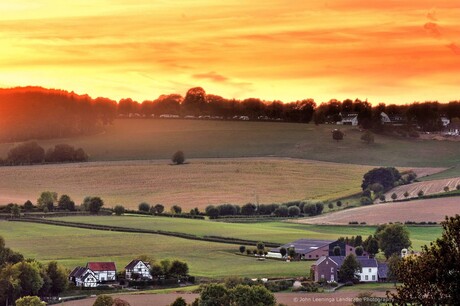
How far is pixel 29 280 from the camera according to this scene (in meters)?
77.6

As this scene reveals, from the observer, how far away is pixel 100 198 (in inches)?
5039

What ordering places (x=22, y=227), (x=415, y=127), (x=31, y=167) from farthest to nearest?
(x=415, y=127), (x=31, y=167), (x=22, y=227)

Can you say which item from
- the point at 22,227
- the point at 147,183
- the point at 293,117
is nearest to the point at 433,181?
the point at 147,183

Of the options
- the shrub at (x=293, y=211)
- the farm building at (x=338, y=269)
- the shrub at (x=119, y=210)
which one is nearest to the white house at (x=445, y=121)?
the shrub at (x=293, y=211)

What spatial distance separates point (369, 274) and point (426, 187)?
45.5m

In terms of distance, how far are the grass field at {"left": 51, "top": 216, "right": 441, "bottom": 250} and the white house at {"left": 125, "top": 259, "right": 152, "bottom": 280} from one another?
17049 mm

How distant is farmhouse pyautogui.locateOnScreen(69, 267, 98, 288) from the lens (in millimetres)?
84000

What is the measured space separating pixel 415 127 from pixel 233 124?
87.1ft

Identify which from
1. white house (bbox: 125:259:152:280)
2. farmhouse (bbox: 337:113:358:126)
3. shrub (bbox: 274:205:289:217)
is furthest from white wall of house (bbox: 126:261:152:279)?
farmhouse (bbox: 337:113:358:126)

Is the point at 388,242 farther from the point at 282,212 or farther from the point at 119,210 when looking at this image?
the point at 119,210

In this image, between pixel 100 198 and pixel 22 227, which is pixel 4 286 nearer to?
pixel 22 227

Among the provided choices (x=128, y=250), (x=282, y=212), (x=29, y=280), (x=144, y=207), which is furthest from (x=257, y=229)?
(x=29, y=280)

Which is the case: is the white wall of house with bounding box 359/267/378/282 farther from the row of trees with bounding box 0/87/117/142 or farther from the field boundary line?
the row of trees with bounding box 0/87/117/142

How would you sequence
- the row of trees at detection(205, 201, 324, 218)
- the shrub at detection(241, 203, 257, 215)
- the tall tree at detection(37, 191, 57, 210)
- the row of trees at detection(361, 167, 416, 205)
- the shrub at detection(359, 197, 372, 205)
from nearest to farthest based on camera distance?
the tall tree at detection(37, 191, 57, 210), the row of trees at detection(205, 201, 324, 218), the shrub at detection(241, 203, 257, 215), the shrub at detection(359, 197, 372, 205), the row of trees at detection(361, 167, 416, 205)
